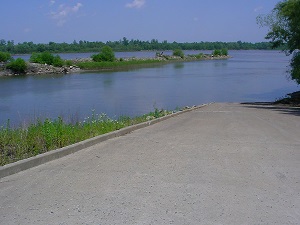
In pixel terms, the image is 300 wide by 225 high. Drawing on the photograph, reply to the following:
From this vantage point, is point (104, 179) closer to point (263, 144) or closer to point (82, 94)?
point (263, 144)

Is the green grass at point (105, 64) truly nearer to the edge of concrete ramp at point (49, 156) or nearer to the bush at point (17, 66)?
the bush at point (17, 66)

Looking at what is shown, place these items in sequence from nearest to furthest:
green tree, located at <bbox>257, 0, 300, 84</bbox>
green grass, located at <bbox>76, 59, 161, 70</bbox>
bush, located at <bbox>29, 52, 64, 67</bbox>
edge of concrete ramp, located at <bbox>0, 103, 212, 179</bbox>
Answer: edge of concrete ramp, located at <bbox>0, 103, 212, 179</bbox>
green tree, located at <bbox>257, 0, 300, 84</bbox>
bush, located at <bbox>29, 52, 64, 67</bbox>
green grass, located at <bbox>76, 59, 161, 70</bbox>

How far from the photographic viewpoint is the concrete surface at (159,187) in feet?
16.4

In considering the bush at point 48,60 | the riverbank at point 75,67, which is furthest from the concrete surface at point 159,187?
the bush at point 48,60

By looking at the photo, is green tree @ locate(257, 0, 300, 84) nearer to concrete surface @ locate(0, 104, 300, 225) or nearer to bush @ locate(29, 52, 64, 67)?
concrete surface @ locate(0, 104, 300, 225)

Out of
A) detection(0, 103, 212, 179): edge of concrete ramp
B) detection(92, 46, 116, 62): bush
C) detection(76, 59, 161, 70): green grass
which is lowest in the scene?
detection(76, 59, 161, 70): green grass

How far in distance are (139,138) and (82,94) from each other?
31.0m

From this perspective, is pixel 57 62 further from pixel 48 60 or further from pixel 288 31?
pixel 288 31

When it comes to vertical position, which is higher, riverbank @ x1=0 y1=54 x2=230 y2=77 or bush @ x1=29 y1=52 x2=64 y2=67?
bush @ x1=29 y1=52 x2=64 y2=67

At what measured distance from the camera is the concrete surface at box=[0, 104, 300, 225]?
4.98 meters

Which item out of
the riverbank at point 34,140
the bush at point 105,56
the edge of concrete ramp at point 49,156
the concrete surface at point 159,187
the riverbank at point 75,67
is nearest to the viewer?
the concrete surface at point 159,187

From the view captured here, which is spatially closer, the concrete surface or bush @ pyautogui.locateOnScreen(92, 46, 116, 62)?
the concrete surface

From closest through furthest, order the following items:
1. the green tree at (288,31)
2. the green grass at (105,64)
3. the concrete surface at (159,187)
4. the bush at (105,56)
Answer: the concrete surface at (159,187), the green tree at (288,31), the green grass at (105,64), the bush at (105,56)

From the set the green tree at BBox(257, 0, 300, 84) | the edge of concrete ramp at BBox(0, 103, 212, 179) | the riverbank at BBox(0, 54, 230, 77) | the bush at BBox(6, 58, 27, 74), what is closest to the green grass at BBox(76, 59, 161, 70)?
the riverbank at BBox(0, 54, 230, 77)
